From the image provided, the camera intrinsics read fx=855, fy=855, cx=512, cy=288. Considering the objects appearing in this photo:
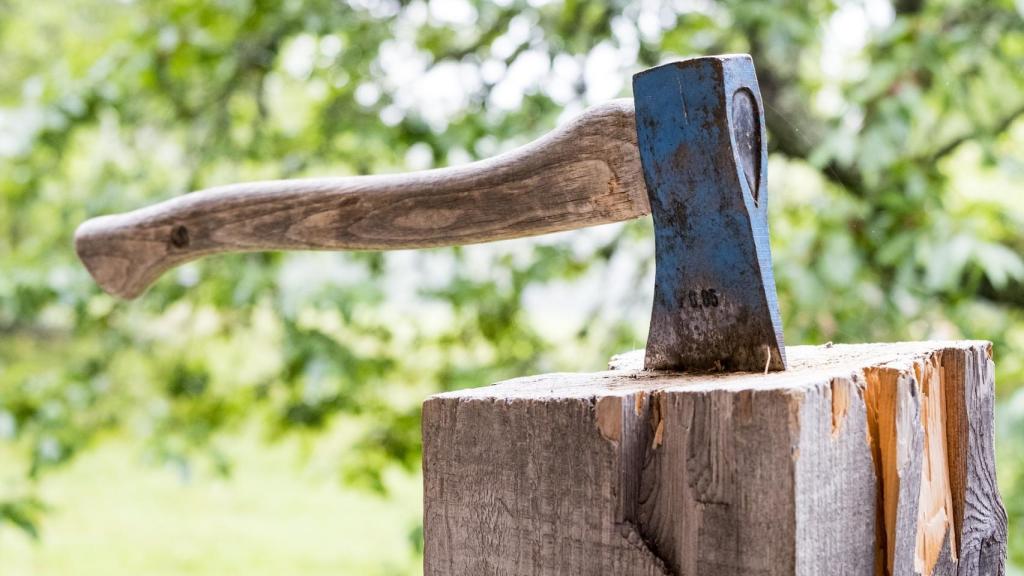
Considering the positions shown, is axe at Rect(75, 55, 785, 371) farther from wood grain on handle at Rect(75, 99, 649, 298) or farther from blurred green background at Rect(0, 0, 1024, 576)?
blurred green background at Rect(0, 0, 1024, 576)

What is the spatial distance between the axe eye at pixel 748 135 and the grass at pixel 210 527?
384cm

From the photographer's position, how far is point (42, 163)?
96.9 inches

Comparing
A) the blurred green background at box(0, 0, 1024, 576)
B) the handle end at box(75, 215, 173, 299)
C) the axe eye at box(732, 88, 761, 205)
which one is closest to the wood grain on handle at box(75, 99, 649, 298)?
the handle end at box(75, 215, 173, 299)

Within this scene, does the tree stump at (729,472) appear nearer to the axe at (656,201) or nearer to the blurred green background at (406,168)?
the axe at (656,201)

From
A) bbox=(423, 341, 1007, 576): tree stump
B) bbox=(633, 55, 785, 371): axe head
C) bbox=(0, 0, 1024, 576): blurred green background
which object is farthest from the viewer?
bbox=(0, 0, 1024, 576): blurred green background

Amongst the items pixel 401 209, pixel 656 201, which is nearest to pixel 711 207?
pixel 656 201

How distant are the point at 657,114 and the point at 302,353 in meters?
1.48

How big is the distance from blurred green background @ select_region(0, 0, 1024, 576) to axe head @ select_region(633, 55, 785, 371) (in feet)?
3.21

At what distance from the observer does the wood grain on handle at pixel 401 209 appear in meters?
0.89

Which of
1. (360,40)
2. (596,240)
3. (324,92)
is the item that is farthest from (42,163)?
(596,240)

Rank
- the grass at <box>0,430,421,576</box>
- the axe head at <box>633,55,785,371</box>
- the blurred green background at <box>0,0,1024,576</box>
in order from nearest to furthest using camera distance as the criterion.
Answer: the axe head at <box>633,55,785,371</box> < the blurred green background at <box>0,0,1024,576</box> < the grass at <box>0,430,421,576</box>

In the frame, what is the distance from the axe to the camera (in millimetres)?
797

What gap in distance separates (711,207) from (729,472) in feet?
0.86

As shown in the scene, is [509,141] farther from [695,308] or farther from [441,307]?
[695,308]
